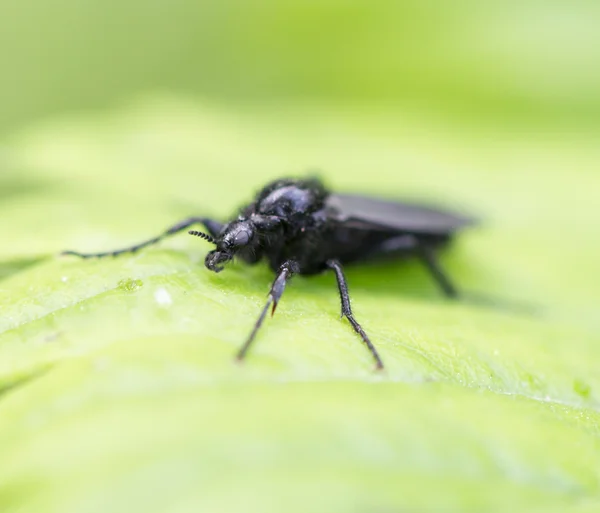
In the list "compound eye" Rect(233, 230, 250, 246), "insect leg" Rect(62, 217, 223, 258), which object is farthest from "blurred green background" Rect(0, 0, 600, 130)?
"compound eye" Rect(233, 230, 250, 246)

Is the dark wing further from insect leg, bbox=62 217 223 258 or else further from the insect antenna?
the insect antenna

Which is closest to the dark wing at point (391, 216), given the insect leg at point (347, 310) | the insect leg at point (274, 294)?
the insect leg at point (347, 310)

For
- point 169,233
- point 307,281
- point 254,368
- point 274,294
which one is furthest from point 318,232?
point 254,368

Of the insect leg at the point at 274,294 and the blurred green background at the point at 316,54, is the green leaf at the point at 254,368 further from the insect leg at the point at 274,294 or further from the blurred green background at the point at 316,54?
the blurred green background at the point at 316,54

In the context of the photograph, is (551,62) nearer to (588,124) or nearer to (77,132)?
(588,124)

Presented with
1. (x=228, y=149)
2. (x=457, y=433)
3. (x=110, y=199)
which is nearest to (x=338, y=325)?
A: (x=457, y=433)

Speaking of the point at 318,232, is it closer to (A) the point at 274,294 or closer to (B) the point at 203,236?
(B) the point at 203,236
